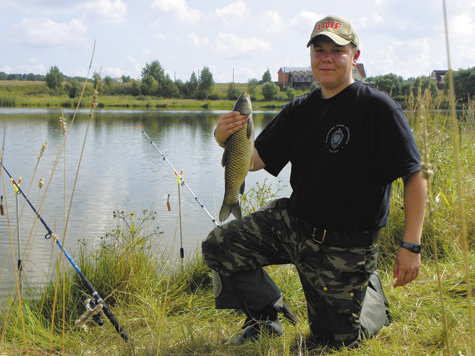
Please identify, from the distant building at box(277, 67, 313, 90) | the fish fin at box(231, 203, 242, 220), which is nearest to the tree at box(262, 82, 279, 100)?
the distant building at box(277, 67, 313, 90)

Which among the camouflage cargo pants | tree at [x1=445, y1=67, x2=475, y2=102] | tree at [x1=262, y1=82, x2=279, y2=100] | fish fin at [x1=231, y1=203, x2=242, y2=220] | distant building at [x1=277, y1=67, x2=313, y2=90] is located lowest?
the camouflage cargo pants

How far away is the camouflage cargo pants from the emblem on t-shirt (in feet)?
1.72

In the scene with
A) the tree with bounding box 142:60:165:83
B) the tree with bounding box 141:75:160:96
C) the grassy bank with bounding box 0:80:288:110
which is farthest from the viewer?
the tree with bounding box 142:60:165:83

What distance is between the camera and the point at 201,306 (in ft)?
12.1

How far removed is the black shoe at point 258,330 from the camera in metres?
2.77

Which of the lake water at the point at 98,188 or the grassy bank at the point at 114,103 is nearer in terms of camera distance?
the lake water at the point at 98,188

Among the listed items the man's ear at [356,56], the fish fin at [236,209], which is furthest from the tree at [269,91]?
the fish fin at [236,209]

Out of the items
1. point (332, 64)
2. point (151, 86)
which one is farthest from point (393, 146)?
Result: point (151, 86)

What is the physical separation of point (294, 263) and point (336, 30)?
149 cm

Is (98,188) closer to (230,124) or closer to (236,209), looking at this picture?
(236,209)

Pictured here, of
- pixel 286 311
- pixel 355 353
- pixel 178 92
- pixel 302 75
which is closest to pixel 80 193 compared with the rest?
pixel 286 311

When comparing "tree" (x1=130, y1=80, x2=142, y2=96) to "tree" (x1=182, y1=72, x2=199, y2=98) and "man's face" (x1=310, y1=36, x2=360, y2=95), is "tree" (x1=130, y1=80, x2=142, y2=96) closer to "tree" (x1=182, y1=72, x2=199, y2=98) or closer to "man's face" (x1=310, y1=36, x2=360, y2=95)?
"tree" (x1=182, y1=72, x2=199, y2=98)

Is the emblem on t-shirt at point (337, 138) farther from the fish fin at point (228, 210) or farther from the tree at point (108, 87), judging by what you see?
the tree at point (108, 87)

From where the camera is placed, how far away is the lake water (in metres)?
6.02
